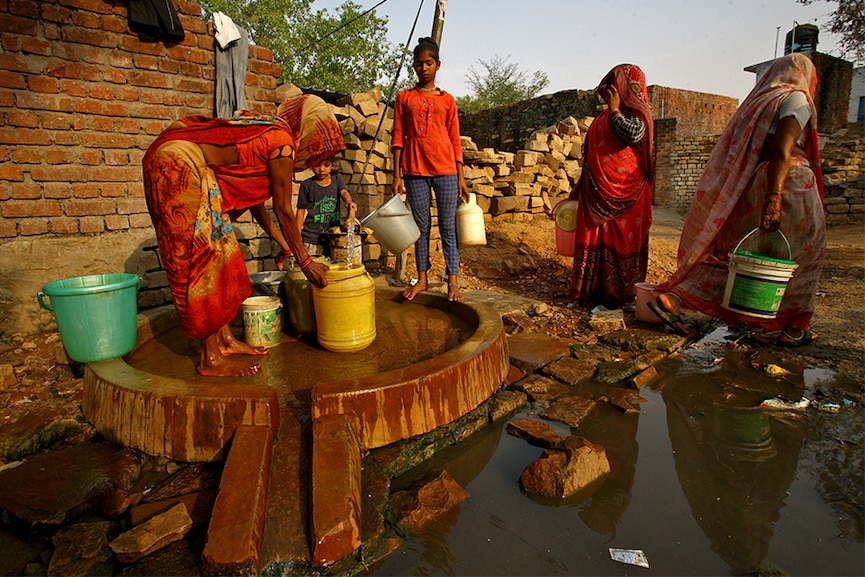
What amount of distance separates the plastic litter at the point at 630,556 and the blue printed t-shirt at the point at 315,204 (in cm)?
347

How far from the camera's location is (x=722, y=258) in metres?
3.77

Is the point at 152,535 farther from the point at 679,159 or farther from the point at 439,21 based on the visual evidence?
the point at 679,159

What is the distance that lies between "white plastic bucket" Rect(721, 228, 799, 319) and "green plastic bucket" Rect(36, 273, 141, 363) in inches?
148

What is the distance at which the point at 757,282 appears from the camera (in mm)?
3113

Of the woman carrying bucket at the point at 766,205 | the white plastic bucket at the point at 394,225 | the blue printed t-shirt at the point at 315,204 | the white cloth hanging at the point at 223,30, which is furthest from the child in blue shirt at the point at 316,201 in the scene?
the woman carrying bucket at the point at 766,205

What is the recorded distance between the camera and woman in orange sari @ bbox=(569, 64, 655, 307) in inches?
165

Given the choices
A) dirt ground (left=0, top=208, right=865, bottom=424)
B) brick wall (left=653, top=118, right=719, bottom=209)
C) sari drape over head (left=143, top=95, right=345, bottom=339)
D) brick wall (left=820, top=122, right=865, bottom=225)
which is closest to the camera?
sari drape over head (left=143, top=95, right=345, bottom=339)

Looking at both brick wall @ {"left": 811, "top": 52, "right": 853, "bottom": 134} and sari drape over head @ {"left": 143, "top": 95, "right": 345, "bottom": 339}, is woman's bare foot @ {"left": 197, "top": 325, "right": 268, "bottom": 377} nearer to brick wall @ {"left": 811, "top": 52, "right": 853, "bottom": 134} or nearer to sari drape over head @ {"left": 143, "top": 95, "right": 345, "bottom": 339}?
sari drape over head @ {"left": 143, "top": 95, "right": 345, "bottom": 339}

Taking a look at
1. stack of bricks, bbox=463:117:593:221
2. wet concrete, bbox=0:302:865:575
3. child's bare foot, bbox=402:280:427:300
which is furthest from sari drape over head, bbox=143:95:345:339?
stack of bricks, bbox=463:117:593:221

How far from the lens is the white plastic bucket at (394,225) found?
11.5 feet

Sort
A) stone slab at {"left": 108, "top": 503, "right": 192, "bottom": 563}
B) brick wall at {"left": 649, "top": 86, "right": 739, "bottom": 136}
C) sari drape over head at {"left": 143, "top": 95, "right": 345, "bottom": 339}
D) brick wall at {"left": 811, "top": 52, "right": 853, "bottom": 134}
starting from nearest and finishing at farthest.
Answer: stone slab at {"left": 108, "top": 503, "right": 192, "bottom": 563}
sari drape over head at {"left": 143, "top": 95, "right": 345, "bottom": 339}
brick wall at {"left": 811, "top": 52, "right": 853, "bottom": 134}
brick wall at {"left": 649, "top": 86, "right": 739, "bottom": 136}

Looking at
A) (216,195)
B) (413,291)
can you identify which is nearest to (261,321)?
(216,195)

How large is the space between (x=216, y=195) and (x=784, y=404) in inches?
128

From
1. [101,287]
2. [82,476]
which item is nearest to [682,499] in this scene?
[82,476]
